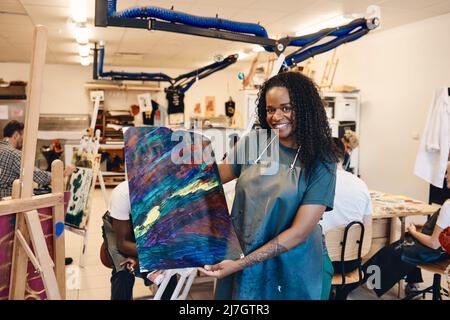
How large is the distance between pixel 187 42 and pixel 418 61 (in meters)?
3.32

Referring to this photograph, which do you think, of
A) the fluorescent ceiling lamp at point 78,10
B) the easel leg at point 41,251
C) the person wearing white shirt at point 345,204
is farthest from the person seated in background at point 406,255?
the fluorescent ceiling lamp at point 78,10

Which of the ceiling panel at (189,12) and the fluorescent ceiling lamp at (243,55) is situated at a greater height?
the fluorescent ceiling lamp at (243,55)

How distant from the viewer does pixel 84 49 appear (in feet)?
23.5

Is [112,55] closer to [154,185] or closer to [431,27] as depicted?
[431,27]

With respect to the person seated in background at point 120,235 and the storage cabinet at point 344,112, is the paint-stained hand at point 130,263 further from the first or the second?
the storage cabinet at point 344,112

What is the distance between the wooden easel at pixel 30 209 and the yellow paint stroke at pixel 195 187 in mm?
494

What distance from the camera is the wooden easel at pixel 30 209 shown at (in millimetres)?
1417

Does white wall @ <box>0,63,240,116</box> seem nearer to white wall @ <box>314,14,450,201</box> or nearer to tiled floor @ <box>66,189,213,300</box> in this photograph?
white wall @ <box>314,14,450,201</box>

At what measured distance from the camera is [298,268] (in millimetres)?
1342

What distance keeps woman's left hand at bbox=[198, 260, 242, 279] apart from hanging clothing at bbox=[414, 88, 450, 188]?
12.4 feet

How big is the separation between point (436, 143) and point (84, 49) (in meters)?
5.64

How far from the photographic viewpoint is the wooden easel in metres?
1.42

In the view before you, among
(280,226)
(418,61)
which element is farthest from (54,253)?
(418,61)

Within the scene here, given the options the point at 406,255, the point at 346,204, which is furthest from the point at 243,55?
the point at 346,204
